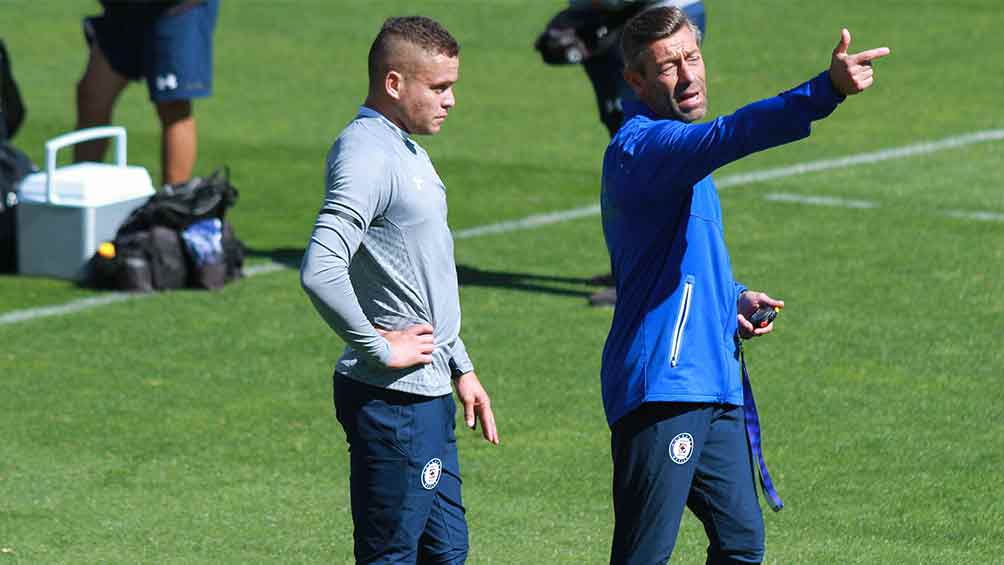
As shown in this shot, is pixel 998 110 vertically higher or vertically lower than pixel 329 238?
lower

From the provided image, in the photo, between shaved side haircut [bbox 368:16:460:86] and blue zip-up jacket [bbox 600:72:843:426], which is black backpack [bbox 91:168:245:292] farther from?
blue zip-up jacket [bbox 600:72:843:426]

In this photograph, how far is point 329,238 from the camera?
4703 millimetres

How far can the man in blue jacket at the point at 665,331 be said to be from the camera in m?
4.87

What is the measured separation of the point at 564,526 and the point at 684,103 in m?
2.27

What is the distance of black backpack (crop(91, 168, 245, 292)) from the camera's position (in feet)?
33.9

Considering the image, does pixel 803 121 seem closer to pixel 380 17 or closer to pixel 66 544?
pixel 66 544

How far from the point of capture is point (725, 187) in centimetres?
1298

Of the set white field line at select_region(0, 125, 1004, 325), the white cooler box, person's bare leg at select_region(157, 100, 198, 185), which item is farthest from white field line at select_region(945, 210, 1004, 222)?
the white cooler box

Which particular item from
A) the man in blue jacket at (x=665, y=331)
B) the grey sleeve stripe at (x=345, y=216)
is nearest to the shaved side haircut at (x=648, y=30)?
the man in blue jacket at (x=665, y=331)

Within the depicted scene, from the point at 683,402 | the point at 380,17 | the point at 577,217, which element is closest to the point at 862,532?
the point at 683,402

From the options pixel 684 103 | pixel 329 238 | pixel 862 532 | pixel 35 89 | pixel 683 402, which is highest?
pixel 684 103

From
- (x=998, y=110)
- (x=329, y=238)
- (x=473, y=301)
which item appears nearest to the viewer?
(x=329, y=238)

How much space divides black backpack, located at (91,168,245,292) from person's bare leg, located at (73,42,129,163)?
1.58 meters

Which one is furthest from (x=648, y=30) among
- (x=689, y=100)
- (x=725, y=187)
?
(x=725, y=187)
